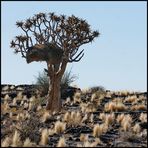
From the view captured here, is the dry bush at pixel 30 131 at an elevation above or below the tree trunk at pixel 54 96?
below

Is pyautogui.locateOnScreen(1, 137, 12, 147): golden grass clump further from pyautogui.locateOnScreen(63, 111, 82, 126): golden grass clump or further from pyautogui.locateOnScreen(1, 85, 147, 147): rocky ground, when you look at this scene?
pyautogui.locateOnScreen(63, 111, 82, 126): golden grass clump

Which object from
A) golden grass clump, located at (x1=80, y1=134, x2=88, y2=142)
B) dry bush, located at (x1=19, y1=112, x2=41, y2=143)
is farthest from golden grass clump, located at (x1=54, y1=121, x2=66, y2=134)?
golden grass clump, located at (x1=80, y1=134, x2=88, y2=142)

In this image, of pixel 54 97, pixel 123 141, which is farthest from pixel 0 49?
pixel 54 97

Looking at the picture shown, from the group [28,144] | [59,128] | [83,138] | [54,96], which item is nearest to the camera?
[28,144]

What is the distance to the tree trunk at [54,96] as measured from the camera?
2742 cm

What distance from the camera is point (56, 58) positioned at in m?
27.3

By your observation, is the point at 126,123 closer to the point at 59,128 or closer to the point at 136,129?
the point at 136,129

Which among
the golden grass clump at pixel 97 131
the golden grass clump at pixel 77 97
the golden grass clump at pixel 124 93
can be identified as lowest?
the golden grass clump at pixel 97 131

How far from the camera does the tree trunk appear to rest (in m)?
27.4

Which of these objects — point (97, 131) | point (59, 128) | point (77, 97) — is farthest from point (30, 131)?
point (77, 97)

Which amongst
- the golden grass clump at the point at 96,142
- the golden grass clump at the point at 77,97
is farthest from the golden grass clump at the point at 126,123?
the golden grass clump at the point at 77,97

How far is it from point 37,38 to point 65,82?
9174mm

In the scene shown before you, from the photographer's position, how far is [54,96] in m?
27.7

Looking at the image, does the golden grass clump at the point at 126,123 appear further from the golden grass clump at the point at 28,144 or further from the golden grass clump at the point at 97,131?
the golden grass clump at the point at 28,144
